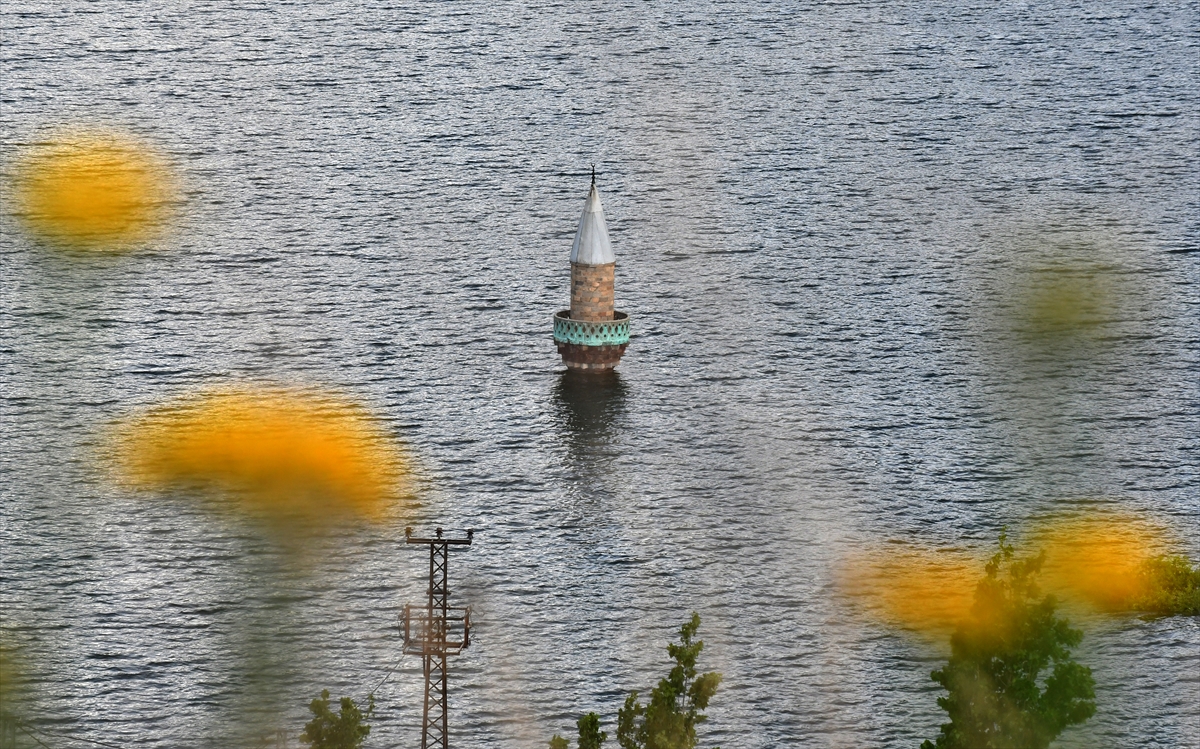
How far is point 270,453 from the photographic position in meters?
182

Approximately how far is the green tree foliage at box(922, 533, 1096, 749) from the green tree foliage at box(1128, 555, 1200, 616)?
113ft

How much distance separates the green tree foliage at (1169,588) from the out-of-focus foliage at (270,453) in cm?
4563

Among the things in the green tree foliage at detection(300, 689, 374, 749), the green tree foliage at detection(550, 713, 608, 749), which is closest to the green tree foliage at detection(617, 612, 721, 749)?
the green tree foliage at detection(550, 713, 608, 749)

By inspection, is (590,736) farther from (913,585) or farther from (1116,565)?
(1116,565)

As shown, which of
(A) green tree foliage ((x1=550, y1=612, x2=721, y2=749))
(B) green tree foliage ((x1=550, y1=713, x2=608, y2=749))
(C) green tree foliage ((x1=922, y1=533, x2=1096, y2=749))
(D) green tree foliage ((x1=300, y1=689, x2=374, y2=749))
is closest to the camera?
(B) green tree foliage ((x1=550, y1=713, x2=608, y2=749))

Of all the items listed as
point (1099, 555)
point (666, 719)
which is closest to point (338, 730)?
point (666, 719)

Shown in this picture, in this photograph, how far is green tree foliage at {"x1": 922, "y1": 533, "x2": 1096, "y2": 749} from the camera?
4606 inches

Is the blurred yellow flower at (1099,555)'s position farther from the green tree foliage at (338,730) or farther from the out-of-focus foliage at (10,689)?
the out-of-focus foliage at (10,689)

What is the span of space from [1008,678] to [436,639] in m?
25.2

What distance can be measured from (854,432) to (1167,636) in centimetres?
3612

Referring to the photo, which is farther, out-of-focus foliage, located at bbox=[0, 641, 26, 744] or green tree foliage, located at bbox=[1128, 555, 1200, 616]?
green tree foliage, located at bbox=[1128, 555, 1200, 616]

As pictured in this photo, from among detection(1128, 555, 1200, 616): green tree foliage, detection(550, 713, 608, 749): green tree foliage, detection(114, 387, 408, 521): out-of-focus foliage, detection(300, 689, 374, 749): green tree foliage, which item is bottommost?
detection(550, 713, 608, 749): green tree foliage

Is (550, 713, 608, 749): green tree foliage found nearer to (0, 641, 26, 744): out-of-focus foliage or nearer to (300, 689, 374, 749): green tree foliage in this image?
(300, 689, 374, 749): green tree foliage

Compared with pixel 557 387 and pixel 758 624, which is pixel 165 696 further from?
pixel 557 387
